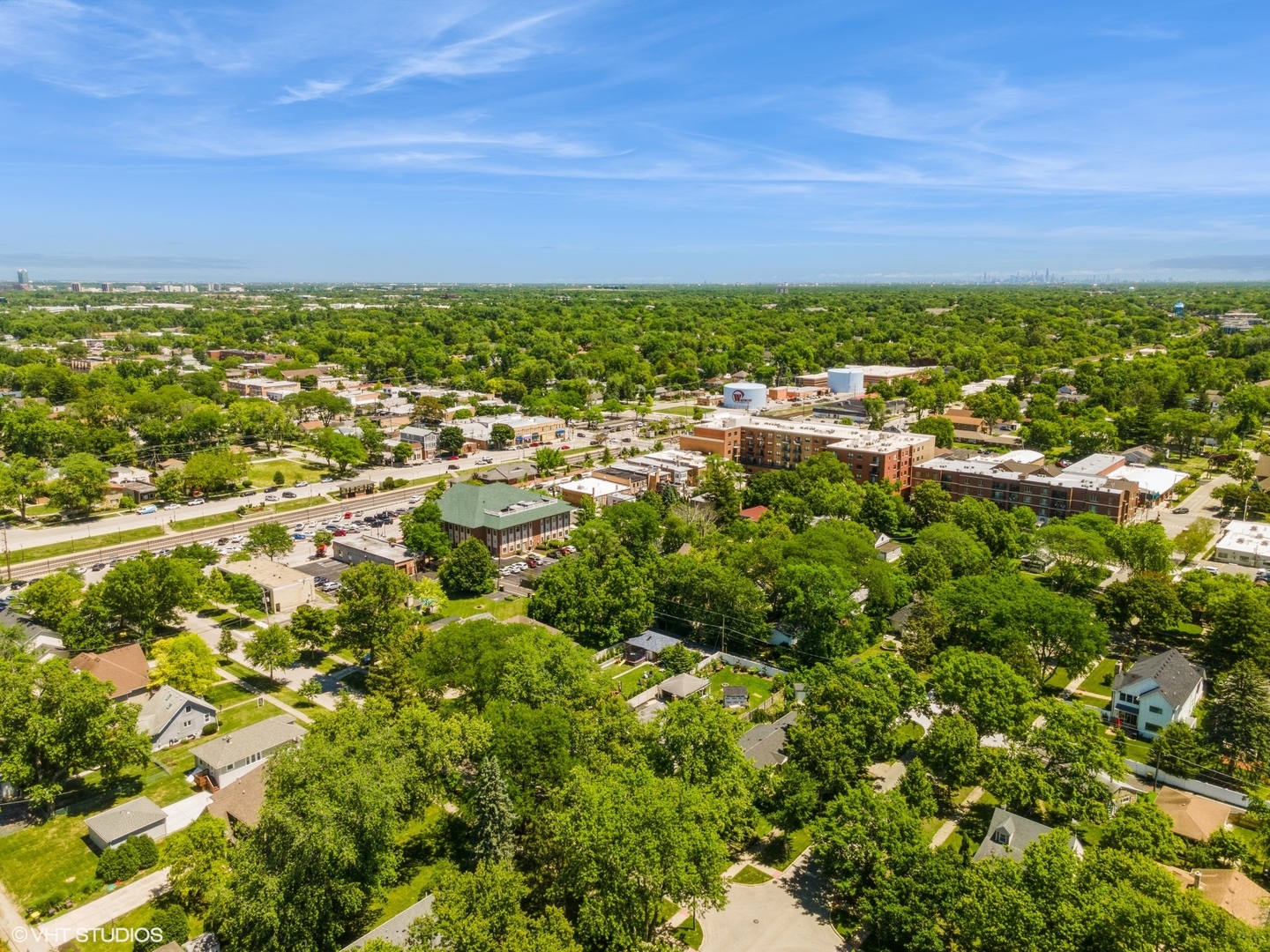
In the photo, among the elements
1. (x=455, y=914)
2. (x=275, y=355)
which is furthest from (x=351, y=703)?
(x=275, y=355)

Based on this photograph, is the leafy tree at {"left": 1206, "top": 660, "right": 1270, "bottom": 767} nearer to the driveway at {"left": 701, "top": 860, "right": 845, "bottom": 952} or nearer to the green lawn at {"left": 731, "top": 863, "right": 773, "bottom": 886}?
Answer: the driveway at {"left": 701, "top": 860, "right": 845, "bottom": 952}

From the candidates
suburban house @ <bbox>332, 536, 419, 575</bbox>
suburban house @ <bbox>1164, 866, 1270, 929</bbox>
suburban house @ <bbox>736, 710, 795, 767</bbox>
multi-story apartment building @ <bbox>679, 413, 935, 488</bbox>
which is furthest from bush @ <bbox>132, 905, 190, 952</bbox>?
multi-story apartment building @ <bbox>679, 413, 935, 488</bbox>

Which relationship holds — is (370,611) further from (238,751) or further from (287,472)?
(287,472)

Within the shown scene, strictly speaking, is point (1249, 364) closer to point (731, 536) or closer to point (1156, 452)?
point (1156, 452)

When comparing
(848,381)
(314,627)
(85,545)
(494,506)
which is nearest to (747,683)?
(314,627)

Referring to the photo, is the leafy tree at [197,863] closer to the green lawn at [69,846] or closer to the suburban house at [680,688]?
the green lawn at [69,846]

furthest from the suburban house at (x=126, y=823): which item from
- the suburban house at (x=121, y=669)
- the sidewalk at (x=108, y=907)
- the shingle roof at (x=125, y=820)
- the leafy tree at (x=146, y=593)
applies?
the leafy tree at (x=146, y=593)
